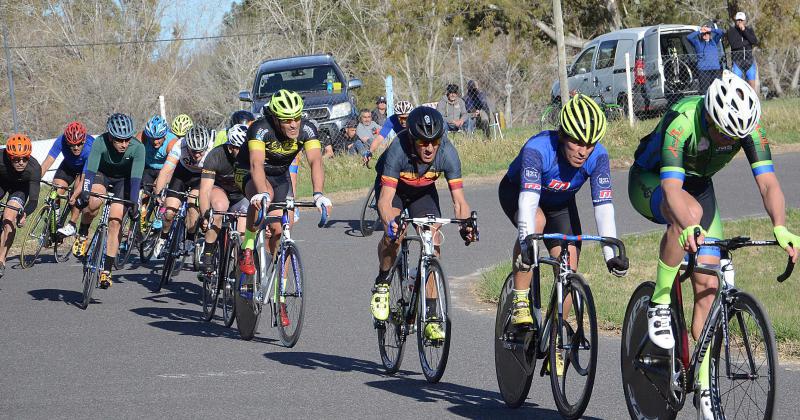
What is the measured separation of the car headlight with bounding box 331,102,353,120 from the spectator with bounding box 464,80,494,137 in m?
2.58

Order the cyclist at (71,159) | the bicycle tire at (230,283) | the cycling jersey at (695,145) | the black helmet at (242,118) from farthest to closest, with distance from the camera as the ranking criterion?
the cyclist at (71,159) < the black helmet at (242,118) < the bicycle tire at (230,283) < the cycling jersey at (695,145)

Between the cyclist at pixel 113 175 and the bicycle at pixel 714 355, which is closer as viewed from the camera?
the bicycle at pixel 714 355

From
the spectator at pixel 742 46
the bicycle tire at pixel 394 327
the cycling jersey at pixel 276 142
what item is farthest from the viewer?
Result: the spectator at pixel 742 46

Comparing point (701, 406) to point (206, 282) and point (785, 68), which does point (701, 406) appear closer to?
point (206, 282)

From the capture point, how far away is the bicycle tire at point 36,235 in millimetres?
16250

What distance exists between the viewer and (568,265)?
265 inches

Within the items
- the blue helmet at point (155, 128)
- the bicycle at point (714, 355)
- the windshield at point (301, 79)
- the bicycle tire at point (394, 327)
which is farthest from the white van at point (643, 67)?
the bicycle at point (714, 355)

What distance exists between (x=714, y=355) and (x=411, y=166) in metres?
3.45

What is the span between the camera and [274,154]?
1066 centimetres

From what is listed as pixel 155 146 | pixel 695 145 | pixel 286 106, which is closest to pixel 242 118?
pixel 155 146

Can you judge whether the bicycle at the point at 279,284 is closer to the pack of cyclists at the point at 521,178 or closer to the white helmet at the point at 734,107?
the pack of cyclists at the point at 521,178

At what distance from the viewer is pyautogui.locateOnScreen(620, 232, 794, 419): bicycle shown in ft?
17.6

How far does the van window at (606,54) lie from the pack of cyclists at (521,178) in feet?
48.1

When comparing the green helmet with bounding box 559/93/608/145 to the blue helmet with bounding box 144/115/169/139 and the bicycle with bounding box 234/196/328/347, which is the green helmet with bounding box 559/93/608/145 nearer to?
the bicycle with bounding box 234/196/328/347
